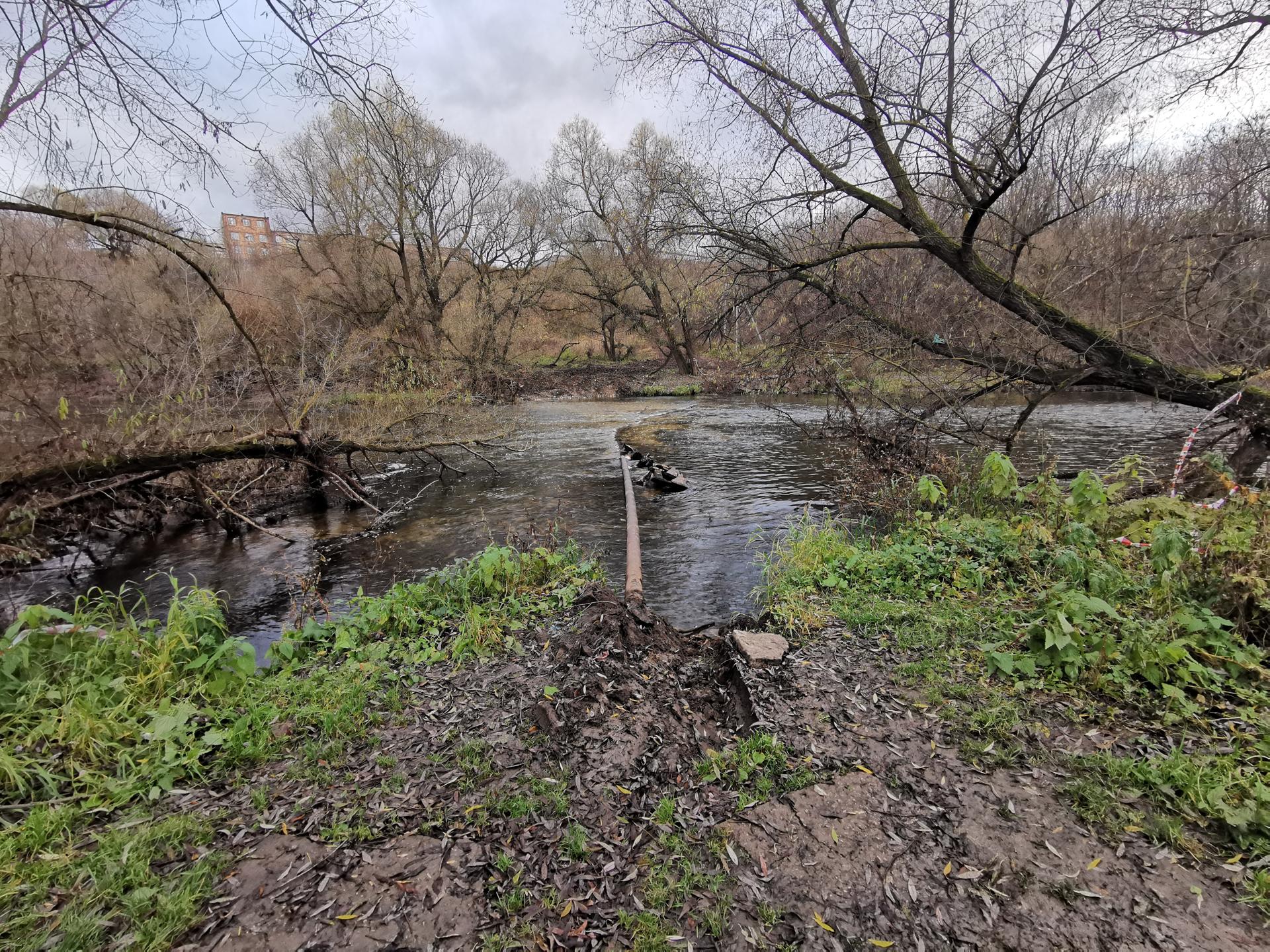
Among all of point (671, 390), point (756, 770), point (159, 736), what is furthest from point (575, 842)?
point (671, 390)

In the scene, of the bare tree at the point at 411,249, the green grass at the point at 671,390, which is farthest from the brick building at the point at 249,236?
the green grass at the point at 671,390

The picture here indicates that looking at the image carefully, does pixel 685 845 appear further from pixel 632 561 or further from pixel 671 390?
pixel 671 390

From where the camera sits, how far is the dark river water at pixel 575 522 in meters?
6.88

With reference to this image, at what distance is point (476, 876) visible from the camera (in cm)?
253

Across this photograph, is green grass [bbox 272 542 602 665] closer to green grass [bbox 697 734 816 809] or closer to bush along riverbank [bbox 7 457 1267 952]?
bush along riverbank [bbox 7 457 1267 952]

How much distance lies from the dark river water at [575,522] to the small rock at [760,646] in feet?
3.48

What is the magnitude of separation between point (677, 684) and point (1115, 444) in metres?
14.5

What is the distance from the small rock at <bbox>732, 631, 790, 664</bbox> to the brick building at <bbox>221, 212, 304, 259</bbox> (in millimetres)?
5333

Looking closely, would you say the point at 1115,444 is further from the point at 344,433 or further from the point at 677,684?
the point at 344,433

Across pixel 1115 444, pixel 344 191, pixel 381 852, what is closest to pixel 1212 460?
pixel 381 852

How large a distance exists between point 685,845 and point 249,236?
11248 millimetres

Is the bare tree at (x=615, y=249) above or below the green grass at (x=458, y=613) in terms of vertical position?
above

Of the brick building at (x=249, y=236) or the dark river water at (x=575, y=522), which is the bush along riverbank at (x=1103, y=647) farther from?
the brick building at (x=249, y=236)

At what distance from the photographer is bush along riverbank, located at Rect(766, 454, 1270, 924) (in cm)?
256
